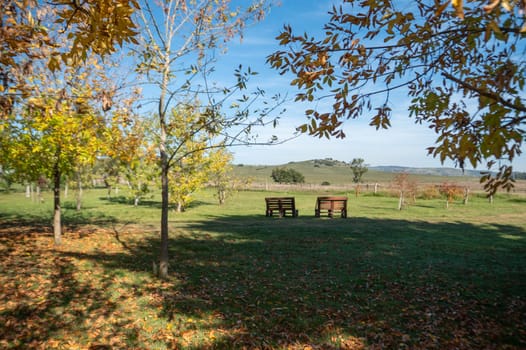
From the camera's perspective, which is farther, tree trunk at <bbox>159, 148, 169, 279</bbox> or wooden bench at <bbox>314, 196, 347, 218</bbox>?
wooden bench at <bbox>314, 196, 347, 218</bbox>

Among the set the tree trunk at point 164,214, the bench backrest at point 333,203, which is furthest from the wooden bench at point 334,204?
the tree trunk at point 164,214

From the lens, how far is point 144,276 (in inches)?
269

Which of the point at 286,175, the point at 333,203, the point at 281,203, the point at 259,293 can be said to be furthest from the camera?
the point at 286,175

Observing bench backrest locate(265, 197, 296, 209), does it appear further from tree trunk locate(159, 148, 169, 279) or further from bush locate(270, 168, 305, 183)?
bush locate(270, 168, 305, 183)

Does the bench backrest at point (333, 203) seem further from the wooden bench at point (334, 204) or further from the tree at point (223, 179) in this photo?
the tree at point (223, 179)

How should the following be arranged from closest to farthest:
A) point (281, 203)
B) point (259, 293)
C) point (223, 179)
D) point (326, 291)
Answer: point (259, 293) < point (326, 291) < point (281, 203) < point (223, 179)

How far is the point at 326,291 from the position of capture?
6355 mm

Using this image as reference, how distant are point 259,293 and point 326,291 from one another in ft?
4.35

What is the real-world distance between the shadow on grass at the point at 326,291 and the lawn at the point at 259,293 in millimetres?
26

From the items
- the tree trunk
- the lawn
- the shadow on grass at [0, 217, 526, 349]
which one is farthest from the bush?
the tree trunk

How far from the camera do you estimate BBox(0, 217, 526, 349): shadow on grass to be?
4.66 meters

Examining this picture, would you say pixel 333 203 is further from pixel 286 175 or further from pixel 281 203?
pixel 286 175

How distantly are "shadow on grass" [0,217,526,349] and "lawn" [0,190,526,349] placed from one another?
0.08ft

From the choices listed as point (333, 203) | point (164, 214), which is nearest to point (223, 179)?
point (333, 203)
